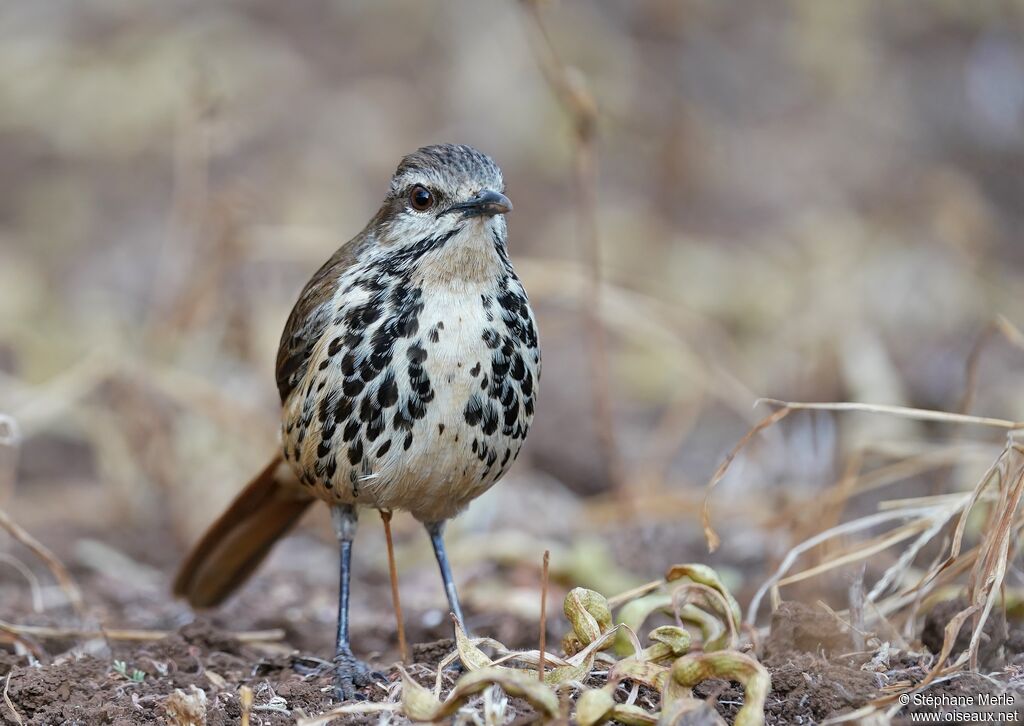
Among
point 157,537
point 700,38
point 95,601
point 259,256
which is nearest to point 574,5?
point 700,38

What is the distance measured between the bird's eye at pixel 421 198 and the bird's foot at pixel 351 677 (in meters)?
1.33

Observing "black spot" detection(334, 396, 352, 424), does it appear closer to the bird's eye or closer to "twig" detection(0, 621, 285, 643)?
the bird's eye

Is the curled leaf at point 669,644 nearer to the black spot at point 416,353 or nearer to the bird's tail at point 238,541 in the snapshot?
the black spot at point 416,353

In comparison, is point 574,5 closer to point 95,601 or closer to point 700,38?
point 700,38

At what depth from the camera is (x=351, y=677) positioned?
3459 millimetres

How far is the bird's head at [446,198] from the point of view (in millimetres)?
3621

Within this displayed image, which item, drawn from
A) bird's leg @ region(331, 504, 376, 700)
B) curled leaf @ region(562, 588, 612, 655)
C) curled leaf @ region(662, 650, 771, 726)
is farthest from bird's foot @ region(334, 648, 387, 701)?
curled leaf @ region(662, 650, 771, 726)

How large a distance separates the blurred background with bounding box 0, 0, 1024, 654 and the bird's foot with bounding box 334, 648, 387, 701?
91 centimetres

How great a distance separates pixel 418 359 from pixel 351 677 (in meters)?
0.90

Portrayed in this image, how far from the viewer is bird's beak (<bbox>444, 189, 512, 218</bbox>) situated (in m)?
3.56

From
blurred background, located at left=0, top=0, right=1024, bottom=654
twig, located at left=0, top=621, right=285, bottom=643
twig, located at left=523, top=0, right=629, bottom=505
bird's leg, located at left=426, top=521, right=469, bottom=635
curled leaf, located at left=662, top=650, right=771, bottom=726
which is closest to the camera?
curled leaf, located at left=662, top=650, right=771, bottom=726

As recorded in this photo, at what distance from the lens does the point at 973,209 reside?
8.41 metres

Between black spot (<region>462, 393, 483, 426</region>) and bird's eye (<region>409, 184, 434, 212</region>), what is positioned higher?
bird's eye (<region>409, 184, 434, 212</region>)

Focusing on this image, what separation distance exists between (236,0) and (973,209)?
6.89 m
